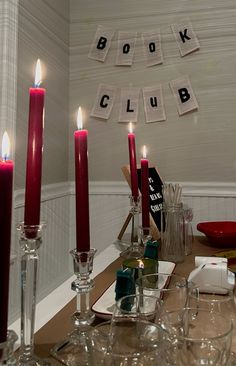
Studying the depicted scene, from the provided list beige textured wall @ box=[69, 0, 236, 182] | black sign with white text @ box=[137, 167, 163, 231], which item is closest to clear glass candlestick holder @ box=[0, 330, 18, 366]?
black sign with white text @ box=[137, 167, 163, 231]

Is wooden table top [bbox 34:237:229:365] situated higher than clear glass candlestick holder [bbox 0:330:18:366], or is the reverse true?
clear glass candlestick holder [bbox 0:330:18:366]

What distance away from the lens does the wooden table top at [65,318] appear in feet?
2.23

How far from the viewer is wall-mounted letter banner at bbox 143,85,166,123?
1957 mm

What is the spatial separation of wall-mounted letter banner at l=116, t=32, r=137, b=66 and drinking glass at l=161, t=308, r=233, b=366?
164 centimetres

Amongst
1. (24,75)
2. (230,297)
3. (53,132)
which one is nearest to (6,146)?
(230,297)

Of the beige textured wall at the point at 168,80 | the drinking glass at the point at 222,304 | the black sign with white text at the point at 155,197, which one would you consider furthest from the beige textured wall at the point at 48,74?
the drinking glass at the point at 222,304

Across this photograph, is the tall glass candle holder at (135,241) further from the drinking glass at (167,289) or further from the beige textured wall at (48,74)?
the beige textured wall at (48,74)

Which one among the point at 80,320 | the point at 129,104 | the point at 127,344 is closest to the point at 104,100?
the point at 129,104

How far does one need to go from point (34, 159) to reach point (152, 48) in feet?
5.28

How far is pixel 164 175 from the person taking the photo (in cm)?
197

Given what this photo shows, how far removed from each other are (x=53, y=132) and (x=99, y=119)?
10.4 inches

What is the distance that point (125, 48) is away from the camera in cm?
200

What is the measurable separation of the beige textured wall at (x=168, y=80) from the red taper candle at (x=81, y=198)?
1377 mm

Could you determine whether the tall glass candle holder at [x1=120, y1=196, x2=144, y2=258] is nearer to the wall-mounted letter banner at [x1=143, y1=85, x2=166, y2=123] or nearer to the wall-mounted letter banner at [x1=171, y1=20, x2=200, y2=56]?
the wall-mounted letter banner at [x1=143, y1=85, x2=166, y2=123]
